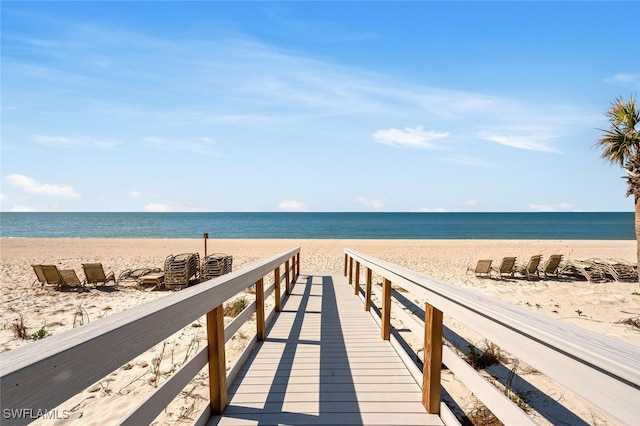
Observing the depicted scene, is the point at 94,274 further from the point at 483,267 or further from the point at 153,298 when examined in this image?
the point at 483,267

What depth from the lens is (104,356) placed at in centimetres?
121

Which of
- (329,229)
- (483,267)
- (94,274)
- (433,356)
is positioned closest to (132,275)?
(94,274)

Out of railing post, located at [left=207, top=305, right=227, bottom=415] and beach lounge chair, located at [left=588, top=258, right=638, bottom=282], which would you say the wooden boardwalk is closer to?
railing post, located at [left=207, top=305, right=227, bottom=415]

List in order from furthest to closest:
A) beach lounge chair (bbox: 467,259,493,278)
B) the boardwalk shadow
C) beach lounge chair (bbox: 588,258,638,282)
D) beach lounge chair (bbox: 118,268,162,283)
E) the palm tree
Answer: beach lounge chair (bbox: 467,259,493,278)
beach lounge chair (bbox: 588,258,638,282)
beach lounge chair (bbox: 118,268,162,283)
the palm tree
the boardwalk shadow

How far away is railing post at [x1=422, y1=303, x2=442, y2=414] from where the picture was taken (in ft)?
8.24

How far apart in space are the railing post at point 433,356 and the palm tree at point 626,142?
9.39m

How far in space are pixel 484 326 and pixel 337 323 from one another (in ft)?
12.5

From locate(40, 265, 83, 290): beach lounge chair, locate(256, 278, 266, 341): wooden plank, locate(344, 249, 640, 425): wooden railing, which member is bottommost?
locate(40, 265, 83, 290): beach lounge chair

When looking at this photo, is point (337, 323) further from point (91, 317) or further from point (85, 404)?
point (91, 317)

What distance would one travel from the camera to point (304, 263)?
1666 cm

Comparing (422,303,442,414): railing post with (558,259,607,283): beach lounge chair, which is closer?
(422,303,442,414): railing post

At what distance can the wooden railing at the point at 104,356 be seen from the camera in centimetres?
90

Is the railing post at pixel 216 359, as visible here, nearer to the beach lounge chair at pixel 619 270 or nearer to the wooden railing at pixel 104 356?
the wooden railing at pixel 104 356

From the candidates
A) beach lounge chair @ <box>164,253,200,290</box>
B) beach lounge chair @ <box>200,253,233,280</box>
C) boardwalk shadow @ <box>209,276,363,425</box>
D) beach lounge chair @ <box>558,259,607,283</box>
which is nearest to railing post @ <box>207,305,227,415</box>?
boardwalk shadow @ <box>209,276,363,425</box>
